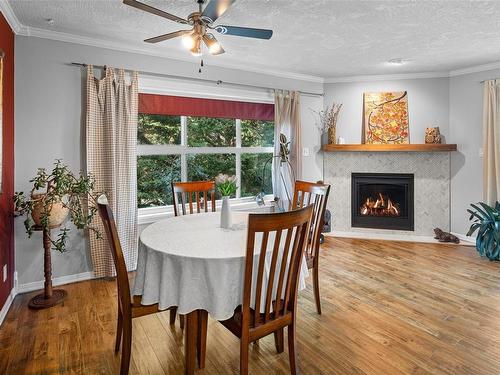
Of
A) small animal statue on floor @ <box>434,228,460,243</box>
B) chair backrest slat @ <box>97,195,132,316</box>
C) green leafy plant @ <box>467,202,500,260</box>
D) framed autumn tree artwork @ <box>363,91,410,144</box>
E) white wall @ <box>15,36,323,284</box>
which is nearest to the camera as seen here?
chair backrest slat @ <box>97,195,132,316</box>

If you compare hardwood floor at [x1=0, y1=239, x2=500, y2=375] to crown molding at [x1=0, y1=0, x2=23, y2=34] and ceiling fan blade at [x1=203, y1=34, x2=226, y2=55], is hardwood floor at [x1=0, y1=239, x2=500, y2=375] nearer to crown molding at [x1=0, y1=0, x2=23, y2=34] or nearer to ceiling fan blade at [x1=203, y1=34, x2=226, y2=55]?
ceiling fan blade at [x1=203, y1=34, x2=226, y2=55]

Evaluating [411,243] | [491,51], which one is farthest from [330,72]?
[411,243]

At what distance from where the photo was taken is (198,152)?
4.11m

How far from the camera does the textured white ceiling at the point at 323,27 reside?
255 cm

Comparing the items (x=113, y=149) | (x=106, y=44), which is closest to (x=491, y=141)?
(x=113, y=149)

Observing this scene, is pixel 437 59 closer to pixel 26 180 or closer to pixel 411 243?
pixel 411 243

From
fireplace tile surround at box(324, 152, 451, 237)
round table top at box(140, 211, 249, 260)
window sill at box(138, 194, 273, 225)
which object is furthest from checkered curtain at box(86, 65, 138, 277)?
fireplace tile surround at box(324, 152, 451, 237)

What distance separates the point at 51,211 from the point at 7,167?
1.59 feet

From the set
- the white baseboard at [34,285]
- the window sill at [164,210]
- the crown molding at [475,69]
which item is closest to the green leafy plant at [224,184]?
the window sill at [164,210]

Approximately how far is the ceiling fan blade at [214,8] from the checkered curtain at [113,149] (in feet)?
5.47

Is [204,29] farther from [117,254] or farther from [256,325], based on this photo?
[256,325]

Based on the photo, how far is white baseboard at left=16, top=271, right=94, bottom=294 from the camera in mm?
2973

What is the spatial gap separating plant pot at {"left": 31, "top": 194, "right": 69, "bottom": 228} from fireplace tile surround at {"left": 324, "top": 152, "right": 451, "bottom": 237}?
11.9ft

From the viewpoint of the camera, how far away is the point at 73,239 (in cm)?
322
